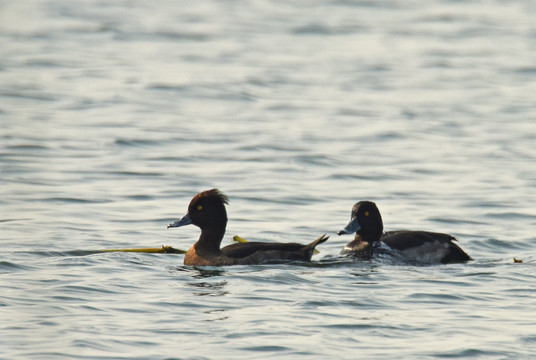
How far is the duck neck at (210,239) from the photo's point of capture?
488 inches

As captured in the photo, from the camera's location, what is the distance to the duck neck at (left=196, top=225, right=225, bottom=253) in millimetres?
12383

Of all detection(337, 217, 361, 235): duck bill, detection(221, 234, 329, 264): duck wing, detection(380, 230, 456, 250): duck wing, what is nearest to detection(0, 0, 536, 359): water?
detection(221, 234, 329, 264): duck wing

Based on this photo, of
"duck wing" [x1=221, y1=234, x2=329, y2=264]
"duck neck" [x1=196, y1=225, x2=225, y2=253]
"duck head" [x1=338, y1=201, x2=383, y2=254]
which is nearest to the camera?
"duck wing" [x1=221, y1=234, x2=329, y2=264]

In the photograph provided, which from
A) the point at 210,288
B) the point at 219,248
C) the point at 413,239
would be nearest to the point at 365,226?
the point at 413,239

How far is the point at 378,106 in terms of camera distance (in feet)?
80.7

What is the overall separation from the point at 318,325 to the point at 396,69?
20.4m

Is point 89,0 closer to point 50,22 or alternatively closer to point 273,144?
point 50,22

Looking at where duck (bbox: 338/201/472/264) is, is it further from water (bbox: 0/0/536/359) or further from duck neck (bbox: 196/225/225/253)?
duck neck (bbox: 196/225/225/253)

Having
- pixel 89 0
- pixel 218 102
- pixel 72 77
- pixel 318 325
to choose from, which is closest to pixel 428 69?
pixel 218 102

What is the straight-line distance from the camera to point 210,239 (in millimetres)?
12508

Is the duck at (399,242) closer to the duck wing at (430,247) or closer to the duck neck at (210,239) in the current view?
the duck wing at (430,247)

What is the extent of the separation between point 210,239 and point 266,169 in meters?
6.23

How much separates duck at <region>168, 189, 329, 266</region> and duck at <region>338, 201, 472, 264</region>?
0.70m

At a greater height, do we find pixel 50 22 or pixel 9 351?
pixel 50 22
